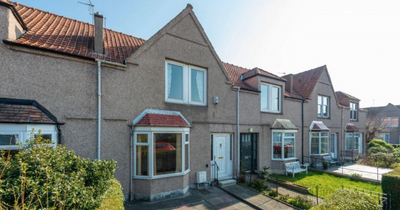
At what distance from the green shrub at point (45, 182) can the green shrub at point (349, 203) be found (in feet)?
20.2

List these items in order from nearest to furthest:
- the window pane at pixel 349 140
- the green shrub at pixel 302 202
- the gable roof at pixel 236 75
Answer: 1. the green shrub at pixel 302 202
2. the gable roof at pixel 236 75
3. the window pane at pixel 349 140

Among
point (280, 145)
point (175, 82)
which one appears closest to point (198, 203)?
point (175, 82)

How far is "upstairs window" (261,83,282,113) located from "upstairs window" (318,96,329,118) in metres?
6.28

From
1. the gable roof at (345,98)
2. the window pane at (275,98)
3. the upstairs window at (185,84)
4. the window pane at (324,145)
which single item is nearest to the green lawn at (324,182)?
the window pane at (324,145)

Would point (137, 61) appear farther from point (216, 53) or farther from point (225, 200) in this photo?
point (225, 200)

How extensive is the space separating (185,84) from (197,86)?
2.72 feet

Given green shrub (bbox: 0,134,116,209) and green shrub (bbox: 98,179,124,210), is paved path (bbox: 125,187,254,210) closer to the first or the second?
green shrub (bbox: 98,179,124,210)

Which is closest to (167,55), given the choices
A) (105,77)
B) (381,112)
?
(105,77)

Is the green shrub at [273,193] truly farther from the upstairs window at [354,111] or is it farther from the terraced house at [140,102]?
the upstairs window at [354,111]

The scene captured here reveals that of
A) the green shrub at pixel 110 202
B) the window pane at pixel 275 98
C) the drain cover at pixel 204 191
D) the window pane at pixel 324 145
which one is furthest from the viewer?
the window pane at pixel 324 145

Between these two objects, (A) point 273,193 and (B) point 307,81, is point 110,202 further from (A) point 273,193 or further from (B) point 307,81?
(B) point 307,81

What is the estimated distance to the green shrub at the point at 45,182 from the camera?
269 cm

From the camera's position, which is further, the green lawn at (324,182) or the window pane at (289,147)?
the window pane at (289,147)

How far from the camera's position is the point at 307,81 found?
54.1 ft
